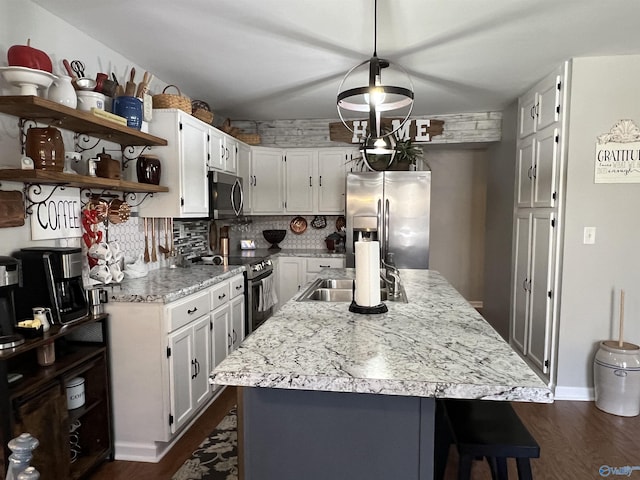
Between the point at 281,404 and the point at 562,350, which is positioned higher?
the point at 281,404

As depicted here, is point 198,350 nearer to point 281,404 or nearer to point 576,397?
point 281,404

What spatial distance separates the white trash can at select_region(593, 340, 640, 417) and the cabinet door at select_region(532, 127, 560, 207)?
1138 millimetres

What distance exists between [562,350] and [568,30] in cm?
224

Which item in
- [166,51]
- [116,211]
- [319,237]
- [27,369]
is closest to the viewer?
[27,369]

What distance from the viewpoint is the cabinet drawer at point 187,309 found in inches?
91.3

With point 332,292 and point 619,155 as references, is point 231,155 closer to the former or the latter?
point 332,292

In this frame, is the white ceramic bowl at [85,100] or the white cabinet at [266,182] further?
the white cabinet at [266,182]

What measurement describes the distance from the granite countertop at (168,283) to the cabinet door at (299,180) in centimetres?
165

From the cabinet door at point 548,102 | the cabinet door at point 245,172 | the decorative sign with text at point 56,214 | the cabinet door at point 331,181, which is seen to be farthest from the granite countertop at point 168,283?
the cabinet door at point 548,102

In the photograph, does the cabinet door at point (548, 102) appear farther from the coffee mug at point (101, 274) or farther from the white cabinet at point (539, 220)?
the coffee mug at point (101, 274)

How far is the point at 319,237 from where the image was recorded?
523 centimetres

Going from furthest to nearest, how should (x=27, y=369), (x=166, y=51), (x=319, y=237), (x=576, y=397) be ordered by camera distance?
(x=319, y=237), (x=576, y=397), (x=166, y=51), (x=27, y=369)

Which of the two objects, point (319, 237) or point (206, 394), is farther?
point (319, 237)

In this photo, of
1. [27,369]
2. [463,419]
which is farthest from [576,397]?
[27,369]
